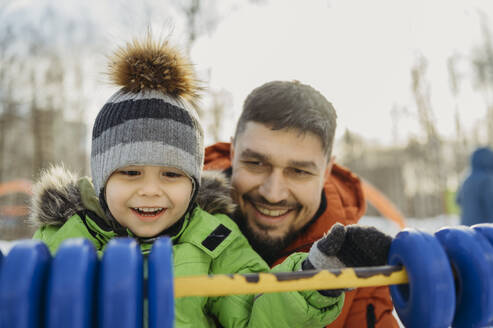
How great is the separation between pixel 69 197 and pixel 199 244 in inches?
27.9

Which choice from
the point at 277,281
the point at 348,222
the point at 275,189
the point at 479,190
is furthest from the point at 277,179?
the point at 479,190

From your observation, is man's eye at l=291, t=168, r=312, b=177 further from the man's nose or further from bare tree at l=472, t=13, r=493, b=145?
bare tree at l=472, t=13, r=493, b=145

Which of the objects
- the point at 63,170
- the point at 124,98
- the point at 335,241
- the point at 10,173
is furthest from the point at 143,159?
the point at 10,173

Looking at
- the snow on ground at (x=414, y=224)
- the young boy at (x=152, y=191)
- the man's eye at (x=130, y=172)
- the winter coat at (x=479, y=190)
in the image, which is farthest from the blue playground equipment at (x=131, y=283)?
the snow on ground at (x=414, y=224)

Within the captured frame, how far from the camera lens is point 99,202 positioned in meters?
1.84

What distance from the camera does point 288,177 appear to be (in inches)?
89.8

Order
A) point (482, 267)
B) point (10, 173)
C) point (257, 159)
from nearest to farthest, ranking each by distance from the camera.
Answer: point (482, 267), point (257, 159), point (10, 173)

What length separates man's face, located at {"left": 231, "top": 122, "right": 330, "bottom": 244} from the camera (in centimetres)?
222

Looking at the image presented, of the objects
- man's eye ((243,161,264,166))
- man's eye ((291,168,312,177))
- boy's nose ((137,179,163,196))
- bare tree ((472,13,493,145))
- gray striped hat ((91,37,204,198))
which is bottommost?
→ boy's nose ((137,179,163,196))

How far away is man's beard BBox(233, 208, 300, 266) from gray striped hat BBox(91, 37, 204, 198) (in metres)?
0.66

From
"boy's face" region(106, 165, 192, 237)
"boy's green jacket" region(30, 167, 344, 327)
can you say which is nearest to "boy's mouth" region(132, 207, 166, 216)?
"boy's face" region(106, 165, 192, 237)

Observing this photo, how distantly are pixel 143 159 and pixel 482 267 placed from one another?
4.28ft

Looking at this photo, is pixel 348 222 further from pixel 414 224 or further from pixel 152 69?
pixel 414 224

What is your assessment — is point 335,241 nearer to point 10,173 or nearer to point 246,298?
point 246,298
